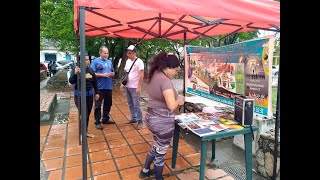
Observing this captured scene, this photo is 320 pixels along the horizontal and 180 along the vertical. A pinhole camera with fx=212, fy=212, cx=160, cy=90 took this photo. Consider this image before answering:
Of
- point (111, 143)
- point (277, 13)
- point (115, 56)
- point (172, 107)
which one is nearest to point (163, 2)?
point (172, 107)

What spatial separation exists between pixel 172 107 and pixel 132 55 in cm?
249

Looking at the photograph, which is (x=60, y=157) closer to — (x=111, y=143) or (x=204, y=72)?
(x=111, y=143)

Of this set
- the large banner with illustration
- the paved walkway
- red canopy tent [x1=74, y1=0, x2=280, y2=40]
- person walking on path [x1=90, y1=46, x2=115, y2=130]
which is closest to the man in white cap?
person walking on path [x1=90, y1=46, x2=115, y2=130]

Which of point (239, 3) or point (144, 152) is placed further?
point (144, 152)

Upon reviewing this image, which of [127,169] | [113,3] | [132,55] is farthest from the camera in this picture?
[132,55]

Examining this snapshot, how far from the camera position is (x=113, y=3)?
198 cm

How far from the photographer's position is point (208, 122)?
2.71 meters

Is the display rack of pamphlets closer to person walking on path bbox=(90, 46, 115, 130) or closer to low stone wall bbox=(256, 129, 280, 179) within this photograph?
low stone wall bbox=(256, 129, 280, 179)

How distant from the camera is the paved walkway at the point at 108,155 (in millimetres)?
2924

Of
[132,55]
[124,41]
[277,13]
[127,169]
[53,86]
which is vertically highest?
[124,41]

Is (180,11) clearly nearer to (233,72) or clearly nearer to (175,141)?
(233,72)

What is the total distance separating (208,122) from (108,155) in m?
1.76

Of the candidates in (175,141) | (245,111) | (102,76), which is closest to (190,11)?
(245,111)

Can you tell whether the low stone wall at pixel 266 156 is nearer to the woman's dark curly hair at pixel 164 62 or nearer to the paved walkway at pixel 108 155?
the paved walkway at pixel 108 155
